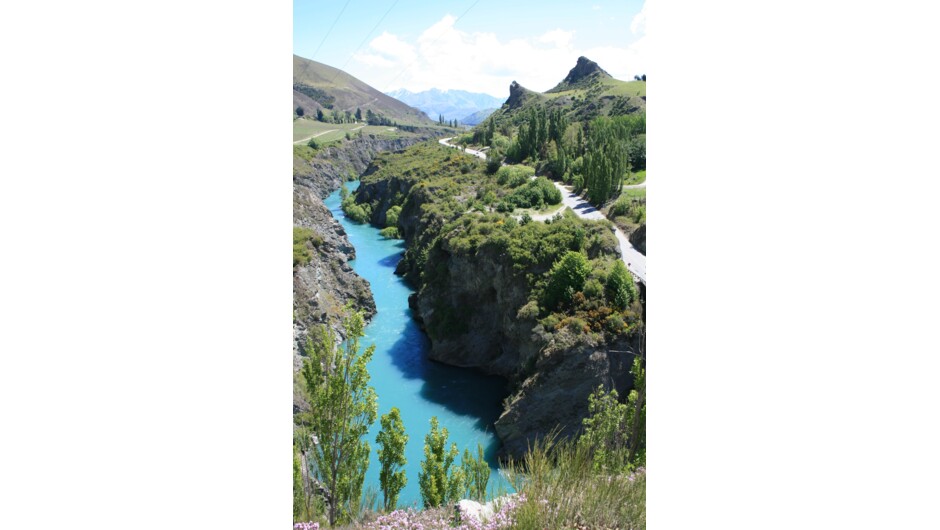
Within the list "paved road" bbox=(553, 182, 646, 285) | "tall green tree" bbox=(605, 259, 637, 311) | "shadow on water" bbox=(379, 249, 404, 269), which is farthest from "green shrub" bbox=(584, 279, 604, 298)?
"shadow on water" bbox=(379, 249, 404, 269)

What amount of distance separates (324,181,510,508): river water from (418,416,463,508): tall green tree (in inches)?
159

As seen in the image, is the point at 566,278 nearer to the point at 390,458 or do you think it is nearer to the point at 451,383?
the point at 451,383

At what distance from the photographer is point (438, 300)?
2123 cm

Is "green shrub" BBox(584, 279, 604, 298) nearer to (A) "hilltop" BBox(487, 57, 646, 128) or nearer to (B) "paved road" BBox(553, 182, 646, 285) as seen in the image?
(B) "paved road" BBox(553, 182, 646, 285)

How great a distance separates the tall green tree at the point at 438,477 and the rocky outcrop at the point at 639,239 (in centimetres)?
1202

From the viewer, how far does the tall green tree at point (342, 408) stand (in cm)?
551

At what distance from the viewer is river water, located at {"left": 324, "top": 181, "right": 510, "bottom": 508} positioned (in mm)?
14242

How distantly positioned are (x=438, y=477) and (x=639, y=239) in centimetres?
1288

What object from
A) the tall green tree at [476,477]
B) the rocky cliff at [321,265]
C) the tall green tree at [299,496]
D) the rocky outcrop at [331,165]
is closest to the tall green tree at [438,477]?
the tall green tree at [476,477]

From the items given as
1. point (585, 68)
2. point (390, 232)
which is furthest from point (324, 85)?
point (390, 232)

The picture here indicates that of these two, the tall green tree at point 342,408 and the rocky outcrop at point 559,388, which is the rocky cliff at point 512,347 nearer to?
the rocky outcrop at point 559,388

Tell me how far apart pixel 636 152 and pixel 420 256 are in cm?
1355
